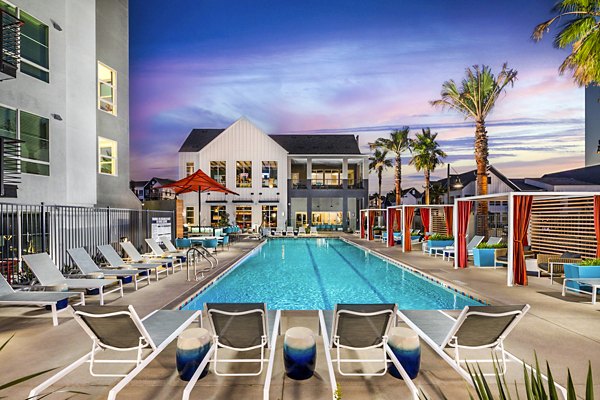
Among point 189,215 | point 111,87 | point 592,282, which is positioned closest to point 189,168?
point 189,215

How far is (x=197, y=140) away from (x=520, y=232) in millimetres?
31864

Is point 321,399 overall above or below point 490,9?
below

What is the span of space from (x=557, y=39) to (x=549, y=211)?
19.7ft

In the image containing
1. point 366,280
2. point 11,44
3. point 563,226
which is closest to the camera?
point 11,44

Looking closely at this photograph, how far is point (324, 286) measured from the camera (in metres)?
10.3

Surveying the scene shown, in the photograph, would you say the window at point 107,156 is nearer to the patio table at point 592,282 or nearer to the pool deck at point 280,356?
the pool deck at point 280,356

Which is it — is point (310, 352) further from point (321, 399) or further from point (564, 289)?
point (564, 289)

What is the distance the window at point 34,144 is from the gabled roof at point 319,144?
25677 mm

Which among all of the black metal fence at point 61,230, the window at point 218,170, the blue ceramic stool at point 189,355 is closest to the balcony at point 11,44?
the black metal fence at point 61,230

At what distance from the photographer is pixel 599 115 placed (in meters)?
30.8

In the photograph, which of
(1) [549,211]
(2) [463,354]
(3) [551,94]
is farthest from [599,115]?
(2) [463,354]

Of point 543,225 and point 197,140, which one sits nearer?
point 543,225

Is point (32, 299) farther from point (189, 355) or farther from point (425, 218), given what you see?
point (425, 218)

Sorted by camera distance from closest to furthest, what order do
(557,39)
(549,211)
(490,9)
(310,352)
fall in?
(310,352) < (557,39) < (549,211) < (490,9)
